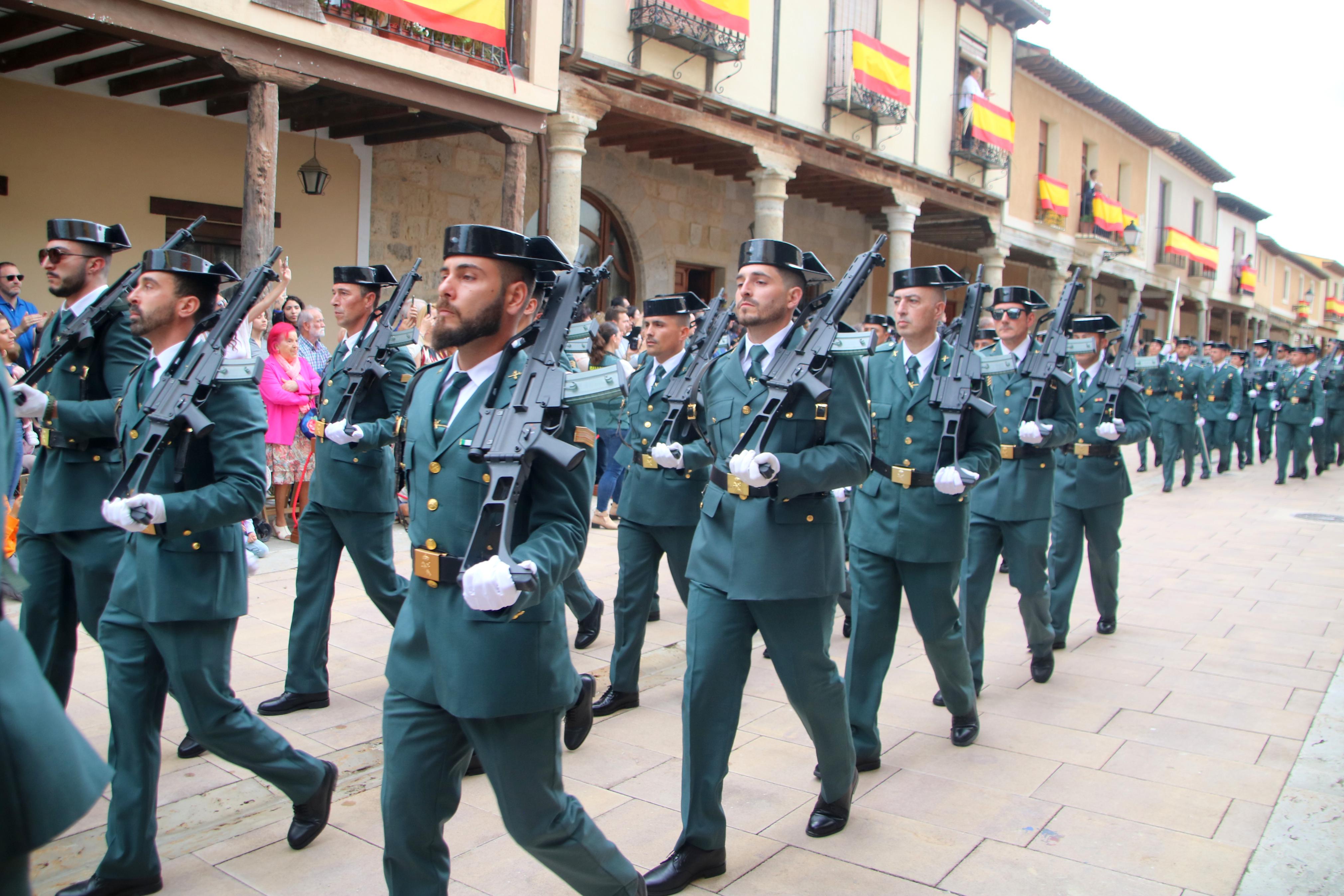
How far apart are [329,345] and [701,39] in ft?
20.3

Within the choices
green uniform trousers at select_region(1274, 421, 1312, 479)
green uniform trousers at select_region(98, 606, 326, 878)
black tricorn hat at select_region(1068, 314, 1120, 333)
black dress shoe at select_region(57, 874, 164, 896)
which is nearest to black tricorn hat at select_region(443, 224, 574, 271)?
green uniform trousers at select_region(98, 606, 326, 878)

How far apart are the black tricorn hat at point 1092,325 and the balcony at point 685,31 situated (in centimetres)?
807

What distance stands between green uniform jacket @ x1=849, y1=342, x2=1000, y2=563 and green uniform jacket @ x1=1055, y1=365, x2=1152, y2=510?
1.94m

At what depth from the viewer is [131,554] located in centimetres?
316

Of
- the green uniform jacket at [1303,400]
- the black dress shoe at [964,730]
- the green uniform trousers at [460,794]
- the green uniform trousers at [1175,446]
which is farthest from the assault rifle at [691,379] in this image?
the green uniform jacket at [1303,400]

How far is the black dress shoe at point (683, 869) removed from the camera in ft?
10.1

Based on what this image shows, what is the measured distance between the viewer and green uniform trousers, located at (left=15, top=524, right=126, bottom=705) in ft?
12.0

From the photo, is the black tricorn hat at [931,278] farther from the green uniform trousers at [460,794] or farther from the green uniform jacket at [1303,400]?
the green uniform jacket at [1303,400]

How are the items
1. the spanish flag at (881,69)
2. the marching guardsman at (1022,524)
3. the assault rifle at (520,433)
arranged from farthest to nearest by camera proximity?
the spanish flag at (881,69)
the marching guardsman at (1022,524)
the assault rifle at (520,433)

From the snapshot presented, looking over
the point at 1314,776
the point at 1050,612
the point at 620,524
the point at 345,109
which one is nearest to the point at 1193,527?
the point at 1050,612

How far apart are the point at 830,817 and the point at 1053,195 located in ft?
75.4

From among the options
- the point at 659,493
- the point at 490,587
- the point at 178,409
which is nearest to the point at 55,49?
the point at 659,493

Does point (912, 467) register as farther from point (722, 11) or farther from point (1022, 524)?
point (722, 11)

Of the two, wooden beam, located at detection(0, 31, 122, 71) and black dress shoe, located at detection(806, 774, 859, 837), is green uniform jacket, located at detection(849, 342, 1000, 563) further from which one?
wooden beam, located at detection(0, 31, 122, 71)
